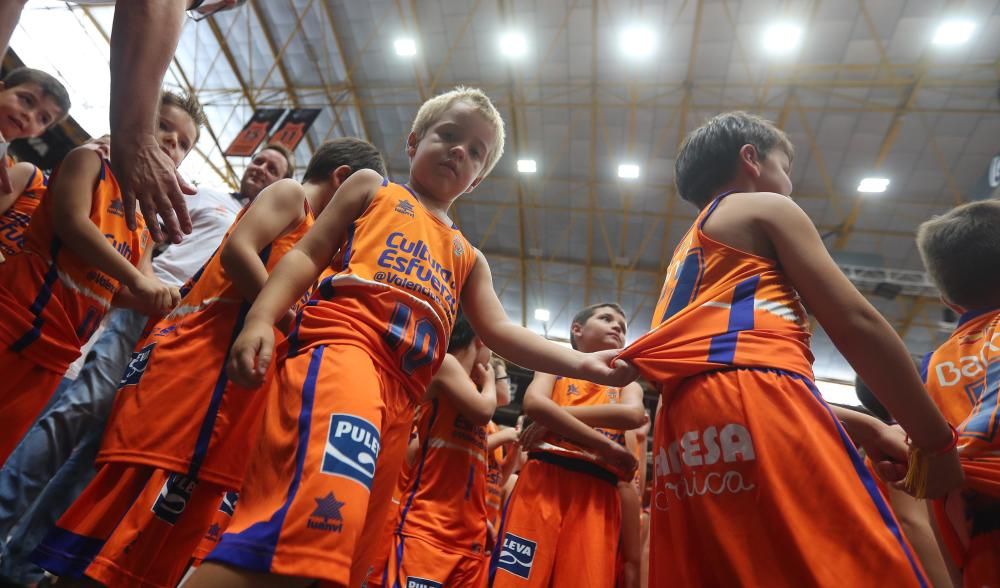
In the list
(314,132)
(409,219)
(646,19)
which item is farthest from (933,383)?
(314,132)

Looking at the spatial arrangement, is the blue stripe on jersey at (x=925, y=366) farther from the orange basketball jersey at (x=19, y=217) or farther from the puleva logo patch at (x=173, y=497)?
the orange basketball jersey at (x=19, y=217)

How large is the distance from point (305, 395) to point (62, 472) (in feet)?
4.30

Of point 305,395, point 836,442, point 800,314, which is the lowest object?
point 305,395

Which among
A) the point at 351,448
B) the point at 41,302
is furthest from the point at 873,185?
the point at 41,302

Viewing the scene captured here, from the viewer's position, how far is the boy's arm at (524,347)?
5.23ft

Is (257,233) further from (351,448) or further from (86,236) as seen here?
(351,448)

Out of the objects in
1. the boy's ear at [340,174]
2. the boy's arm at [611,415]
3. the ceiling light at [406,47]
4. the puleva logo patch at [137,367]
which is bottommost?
the puleva logo patch at [137,367]

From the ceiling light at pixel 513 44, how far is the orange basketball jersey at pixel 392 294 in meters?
10.6

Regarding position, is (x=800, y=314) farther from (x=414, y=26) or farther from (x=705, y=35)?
(x=414, y=26)

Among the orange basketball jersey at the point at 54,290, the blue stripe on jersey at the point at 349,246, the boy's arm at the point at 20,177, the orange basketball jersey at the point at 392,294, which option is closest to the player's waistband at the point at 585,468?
the orange basketball jersey at the point at 392,294

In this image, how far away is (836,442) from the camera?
118 centimetres

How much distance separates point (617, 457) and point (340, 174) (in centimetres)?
206

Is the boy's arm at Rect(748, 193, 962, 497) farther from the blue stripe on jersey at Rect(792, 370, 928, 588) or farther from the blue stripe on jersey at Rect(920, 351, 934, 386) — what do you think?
the blue stripe on jersey at Rect(920, 351, 934, 386)

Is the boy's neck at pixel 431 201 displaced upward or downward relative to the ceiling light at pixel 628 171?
downward
